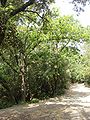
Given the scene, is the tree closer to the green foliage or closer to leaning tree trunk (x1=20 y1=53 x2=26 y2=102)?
the green foliage

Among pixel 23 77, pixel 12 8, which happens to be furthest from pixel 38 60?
pixel 12 8

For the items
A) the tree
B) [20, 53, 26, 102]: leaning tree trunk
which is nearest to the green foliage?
[20, 53, 26, 102]: leaning tree trunk

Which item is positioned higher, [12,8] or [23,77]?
[12,8]

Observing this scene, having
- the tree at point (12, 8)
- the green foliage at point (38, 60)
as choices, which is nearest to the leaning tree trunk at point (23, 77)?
the green foliage at point (38, 60)

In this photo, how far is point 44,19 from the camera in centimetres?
1423

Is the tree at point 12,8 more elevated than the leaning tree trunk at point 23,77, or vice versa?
the tree at point 12,8

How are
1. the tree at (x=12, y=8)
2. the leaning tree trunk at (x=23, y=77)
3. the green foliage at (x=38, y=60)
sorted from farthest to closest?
the leaning tree trunk at (x=23, y=77) < the green foliage at (x=38, y=60) < the tree at (x=12, y=8)

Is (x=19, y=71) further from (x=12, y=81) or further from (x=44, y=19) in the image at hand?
(x=44, y=19)

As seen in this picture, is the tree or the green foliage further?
the green foliage

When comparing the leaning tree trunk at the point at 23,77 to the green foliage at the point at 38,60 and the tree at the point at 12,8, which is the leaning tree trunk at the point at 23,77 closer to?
the green foliage at the point at 38,60

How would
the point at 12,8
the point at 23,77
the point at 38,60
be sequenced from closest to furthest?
the point at 12,8 → the point at 23,77 → the point at 38,60

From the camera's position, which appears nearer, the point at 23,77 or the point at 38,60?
the point at 23,77

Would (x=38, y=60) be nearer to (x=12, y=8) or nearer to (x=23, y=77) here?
(x=23, y=77)

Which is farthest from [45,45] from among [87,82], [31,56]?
[87,82]
